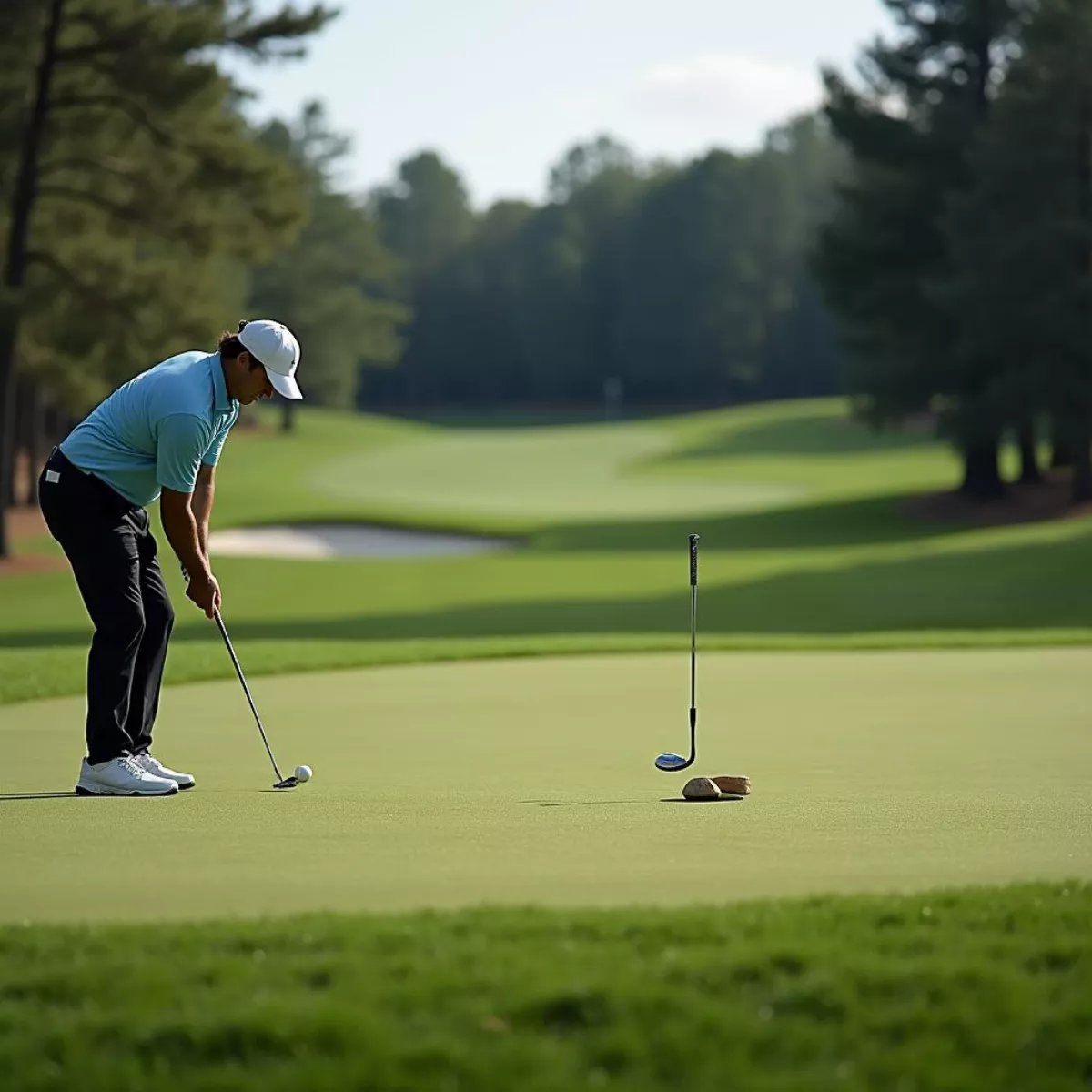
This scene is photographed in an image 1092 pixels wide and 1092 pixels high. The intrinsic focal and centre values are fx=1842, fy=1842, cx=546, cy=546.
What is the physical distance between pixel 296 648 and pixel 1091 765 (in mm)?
9693

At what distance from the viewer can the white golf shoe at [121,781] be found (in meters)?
7.20

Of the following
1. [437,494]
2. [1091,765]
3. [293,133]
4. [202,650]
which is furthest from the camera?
[293,133]

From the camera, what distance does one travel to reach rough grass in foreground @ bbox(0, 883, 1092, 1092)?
152 inches

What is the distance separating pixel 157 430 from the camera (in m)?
7.16

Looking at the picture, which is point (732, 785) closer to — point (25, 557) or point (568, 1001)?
point (568, 1001)

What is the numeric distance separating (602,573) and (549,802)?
24.2 meters

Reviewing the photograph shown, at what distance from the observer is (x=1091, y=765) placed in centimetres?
814

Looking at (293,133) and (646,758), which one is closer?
(646,758)

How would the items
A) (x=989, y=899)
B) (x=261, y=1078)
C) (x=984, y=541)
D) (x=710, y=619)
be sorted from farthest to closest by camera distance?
(x=984, y=541), (x=710, y=619), (x=989, y=899), (x=261, y=1078)

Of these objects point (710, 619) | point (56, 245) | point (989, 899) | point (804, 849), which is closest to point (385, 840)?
point (804, 849)

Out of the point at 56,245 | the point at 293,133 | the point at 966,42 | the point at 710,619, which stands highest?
the point at 293,133

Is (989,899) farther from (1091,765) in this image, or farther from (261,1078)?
(1091,765)

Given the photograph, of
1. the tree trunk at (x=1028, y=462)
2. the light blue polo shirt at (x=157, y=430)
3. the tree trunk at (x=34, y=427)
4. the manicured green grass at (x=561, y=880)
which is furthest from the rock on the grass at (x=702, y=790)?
the tree trunk at (x=34, y=427)

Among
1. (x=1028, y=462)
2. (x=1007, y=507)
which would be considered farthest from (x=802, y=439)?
(x=1007, y=507)
